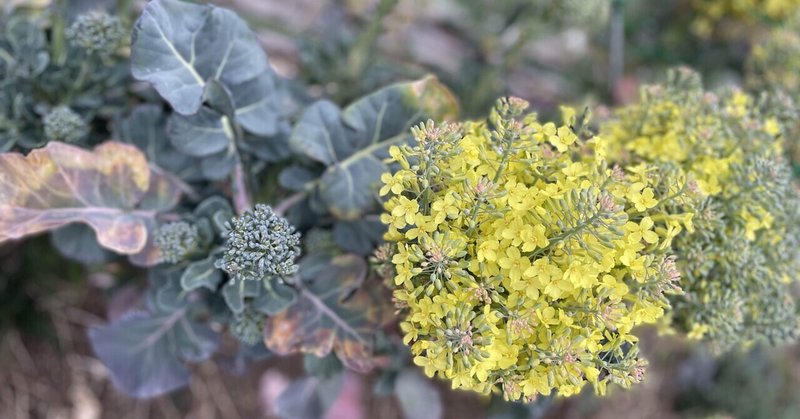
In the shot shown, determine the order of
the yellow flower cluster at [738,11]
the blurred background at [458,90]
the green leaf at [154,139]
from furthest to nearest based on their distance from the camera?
the yellow flower cluster at [738,11], the blurred background at [458,90], the green leaf at [154,139]

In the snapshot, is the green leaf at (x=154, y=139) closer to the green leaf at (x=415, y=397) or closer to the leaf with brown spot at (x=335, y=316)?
the leaf with brown spot at (x=335, y=316)

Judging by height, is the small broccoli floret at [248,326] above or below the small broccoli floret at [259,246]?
below

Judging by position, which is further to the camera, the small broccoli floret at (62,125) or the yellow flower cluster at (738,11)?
the yellow flower cluster at (738,11)

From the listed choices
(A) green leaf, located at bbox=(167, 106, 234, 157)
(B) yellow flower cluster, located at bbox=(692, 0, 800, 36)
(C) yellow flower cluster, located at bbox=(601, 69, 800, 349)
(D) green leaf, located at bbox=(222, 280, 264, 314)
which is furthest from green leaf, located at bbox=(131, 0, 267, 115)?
(B) yellow flower cluster, located at bbox=(692, 0, 800, 36)

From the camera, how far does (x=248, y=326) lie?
124 centimetres

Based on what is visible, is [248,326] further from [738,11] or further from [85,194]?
[738,11]

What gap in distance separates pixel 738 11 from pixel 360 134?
1.35 m

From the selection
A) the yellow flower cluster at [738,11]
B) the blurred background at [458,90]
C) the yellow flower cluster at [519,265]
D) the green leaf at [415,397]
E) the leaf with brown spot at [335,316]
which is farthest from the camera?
the yellow flower cluster at [738,11]

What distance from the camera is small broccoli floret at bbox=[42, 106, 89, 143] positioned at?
1.26 metres

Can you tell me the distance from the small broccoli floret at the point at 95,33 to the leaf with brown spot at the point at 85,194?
19 centimetres

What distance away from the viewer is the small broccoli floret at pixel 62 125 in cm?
126

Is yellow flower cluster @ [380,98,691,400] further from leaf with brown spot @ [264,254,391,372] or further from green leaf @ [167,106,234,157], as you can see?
green leaf @ [167,106,234,157]

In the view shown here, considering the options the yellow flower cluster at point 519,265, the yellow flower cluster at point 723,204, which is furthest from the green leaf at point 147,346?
the yellow flower cluster at point 723,204

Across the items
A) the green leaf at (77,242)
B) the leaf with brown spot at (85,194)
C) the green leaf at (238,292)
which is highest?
the green leaf at (238,292)
